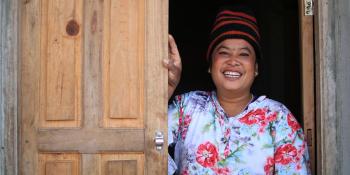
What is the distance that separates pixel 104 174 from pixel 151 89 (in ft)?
1.86

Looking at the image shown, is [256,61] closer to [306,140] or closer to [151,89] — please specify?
[306,140]

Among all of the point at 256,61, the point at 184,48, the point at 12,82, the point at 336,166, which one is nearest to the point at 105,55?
the point at 12,82

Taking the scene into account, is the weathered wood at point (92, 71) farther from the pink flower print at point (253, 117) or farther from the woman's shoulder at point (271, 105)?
the woman's shoulder at point (271, 105)

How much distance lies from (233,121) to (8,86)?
1.47m

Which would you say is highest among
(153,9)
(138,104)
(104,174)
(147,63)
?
(153,9)

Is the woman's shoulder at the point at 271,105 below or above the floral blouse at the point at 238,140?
above

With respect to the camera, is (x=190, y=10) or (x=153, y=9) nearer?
(x=153, y=9)

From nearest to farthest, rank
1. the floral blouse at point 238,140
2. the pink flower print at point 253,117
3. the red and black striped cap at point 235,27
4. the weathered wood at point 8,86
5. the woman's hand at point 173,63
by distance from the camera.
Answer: the weathered wood at point 8,86 → the woman's hand at point 173,63 → the floral blouse at point 238,140 → the pink flower print at point 253,117 → the red and black striped cap at point 235,27

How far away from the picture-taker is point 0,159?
3.07 m

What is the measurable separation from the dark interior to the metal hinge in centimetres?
128

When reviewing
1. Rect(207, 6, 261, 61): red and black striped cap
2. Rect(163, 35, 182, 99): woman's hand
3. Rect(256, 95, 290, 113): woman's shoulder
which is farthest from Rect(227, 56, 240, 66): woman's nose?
Rect(163, 35, 182, 99): woman's hand

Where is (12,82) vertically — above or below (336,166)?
above

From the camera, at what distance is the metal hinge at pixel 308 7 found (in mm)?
3398

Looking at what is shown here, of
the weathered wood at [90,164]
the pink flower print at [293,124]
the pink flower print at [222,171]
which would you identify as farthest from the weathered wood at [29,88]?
the pink flower print at [293,124]
